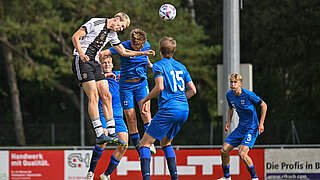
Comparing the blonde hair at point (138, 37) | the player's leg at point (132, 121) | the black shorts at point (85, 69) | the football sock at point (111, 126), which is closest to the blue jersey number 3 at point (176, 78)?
the black shorts at point (85, 69)

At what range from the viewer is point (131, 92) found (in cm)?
1053

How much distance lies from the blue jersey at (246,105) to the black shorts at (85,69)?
3194 millimetres

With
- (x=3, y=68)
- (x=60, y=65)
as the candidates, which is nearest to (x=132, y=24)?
(x=60, y=65)

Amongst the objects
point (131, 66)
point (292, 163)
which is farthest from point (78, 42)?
point (292, 163)

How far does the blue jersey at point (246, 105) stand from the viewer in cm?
1168

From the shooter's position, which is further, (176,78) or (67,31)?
(67,31)

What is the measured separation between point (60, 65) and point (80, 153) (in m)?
12.7

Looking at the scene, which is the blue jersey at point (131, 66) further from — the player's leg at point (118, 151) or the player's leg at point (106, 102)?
the player's leg at point (118, 151)

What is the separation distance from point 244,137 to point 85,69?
3853 millimetres

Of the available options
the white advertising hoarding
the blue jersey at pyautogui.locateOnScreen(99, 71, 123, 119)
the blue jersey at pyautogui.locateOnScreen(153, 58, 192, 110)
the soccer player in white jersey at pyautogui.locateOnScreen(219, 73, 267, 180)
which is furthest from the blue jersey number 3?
the white advertising hoarding

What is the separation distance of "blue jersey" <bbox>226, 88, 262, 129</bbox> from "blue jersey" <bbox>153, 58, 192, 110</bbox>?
306cm

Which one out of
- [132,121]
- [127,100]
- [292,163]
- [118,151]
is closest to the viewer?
[127,100]

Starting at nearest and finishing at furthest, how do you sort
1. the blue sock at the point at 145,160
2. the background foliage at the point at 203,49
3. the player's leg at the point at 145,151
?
the player's leg at the point at 145,151 → the blue sock at the point at 145,160 → the background foliage at the point at 203,49

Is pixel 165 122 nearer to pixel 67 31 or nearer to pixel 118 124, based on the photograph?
pixel 118 124
